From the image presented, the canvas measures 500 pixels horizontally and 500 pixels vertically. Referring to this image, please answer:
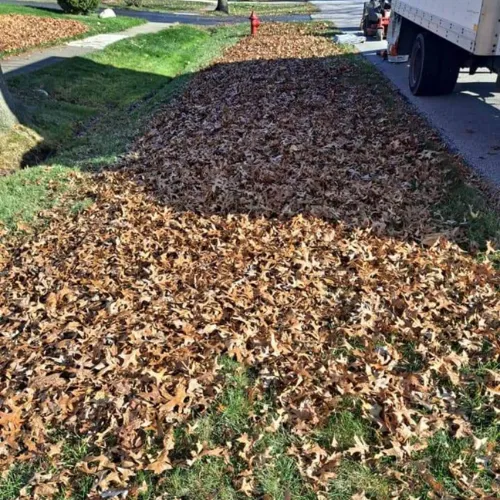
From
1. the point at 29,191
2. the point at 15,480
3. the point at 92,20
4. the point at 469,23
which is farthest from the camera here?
the point at 92,20

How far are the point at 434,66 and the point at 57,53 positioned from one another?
1117 centimetres

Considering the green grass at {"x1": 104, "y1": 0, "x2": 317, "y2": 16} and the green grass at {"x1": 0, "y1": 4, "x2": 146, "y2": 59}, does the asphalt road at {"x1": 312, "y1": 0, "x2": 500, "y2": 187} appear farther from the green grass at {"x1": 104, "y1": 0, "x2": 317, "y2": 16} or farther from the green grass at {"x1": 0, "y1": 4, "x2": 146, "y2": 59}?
the green grass at {"x1": 104, "y1": 0, "x2": 317, "y2": 16}

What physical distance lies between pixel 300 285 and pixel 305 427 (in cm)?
156

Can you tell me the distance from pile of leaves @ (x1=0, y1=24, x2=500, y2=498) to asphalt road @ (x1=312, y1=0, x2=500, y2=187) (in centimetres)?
67

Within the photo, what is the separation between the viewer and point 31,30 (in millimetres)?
19469

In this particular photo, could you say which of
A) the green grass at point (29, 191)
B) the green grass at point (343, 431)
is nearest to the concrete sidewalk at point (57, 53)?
the green grass at point (29, 191)

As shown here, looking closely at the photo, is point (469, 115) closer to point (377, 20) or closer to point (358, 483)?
point (358, 483)

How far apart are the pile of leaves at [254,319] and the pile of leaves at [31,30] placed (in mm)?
Answer: 11894

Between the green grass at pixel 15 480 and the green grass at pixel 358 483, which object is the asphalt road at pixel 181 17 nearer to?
the green grass at pixel 15 480

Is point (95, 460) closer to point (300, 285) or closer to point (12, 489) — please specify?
point (12, 489)

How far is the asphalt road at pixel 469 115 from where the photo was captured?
755 centimetres

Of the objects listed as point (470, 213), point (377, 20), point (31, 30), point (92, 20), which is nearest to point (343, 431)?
point (470, 213)

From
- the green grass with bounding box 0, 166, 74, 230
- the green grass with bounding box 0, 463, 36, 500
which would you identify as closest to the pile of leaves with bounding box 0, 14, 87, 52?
the green grass with bounding box 0, 166, 74, 230

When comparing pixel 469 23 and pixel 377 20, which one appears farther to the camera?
pixel 377 20
